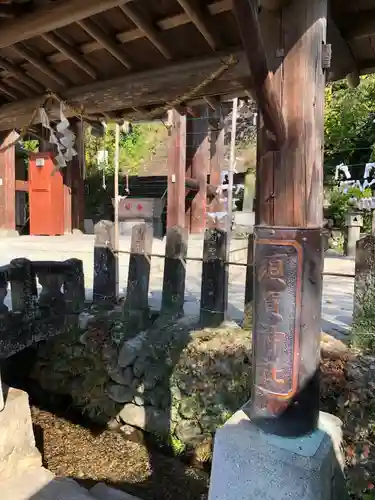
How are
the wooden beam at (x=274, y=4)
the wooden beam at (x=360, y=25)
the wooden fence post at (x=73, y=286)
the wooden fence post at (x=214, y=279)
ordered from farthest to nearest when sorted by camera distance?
the wooden fence post at (x=73, y=286), the wooden fence post at (x=214, y=279), the wooden beam at (x=360, y=25), the wooden beam at (x=274, y=4)

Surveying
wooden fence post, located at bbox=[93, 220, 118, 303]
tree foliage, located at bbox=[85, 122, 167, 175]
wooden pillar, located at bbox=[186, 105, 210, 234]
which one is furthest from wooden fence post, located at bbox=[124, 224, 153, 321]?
tree foliage, located at bbox=[85, 122, 167, 175]

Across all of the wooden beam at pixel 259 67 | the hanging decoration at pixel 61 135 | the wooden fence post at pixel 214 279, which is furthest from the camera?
the wooden fence post at pixel 214 279

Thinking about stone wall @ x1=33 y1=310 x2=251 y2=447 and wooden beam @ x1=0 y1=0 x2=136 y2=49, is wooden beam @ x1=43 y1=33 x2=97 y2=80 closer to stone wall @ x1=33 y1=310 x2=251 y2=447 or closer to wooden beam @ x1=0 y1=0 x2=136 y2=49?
wooden beam @ x1=0 y1=0 x2=136 y2=49

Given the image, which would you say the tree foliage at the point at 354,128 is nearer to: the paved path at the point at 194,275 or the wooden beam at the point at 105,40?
the paved path at the point at 194,275

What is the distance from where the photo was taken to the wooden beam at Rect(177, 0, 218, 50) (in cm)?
223

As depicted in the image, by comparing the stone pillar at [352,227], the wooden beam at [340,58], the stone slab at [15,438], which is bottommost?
the stone slab at [15,438]

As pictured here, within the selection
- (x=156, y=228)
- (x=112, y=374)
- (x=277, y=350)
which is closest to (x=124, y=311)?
(x=112, y=374)

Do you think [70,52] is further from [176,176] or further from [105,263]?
[176,176]

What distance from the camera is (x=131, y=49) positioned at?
2.90 m

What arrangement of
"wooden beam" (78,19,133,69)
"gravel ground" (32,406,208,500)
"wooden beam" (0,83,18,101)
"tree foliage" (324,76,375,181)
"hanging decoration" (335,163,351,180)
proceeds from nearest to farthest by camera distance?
"wooden beam" (78,19,133,69) → "wooden beam" (0,83,18,101) → "gravel ground" (32,406,208,500) → "hanging decoration" (335,163,351,180) → "tree foliage" (324,76,375,181)

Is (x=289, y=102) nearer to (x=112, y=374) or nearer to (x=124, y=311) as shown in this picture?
(x=124, y=311)

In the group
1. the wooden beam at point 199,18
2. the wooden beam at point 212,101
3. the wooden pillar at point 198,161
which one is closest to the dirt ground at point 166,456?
the wooden beam at point 212,101

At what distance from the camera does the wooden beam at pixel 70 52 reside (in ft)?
8.94

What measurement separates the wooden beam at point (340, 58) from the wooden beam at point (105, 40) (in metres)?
1.43
